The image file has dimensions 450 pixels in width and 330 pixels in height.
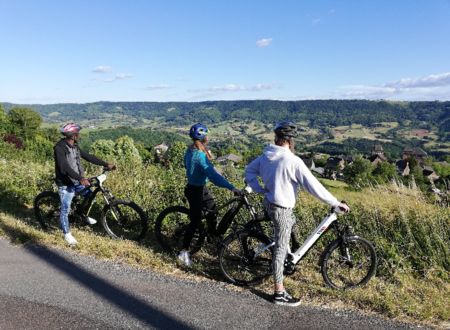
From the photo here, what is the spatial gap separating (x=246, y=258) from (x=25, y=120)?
83.2m

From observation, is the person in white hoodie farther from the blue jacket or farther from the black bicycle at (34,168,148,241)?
the black bicycle at (34,168,148,241)

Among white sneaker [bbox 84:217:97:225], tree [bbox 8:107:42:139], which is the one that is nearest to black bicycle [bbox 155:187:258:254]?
white sneaker [bbox 84:217:97:225]

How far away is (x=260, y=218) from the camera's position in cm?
511

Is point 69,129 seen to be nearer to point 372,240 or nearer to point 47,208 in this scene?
point 47,208

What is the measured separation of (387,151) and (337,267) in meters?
153

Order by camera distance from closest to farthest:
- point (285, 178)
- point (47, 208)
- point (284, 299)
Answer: point (285, 178) → point (284, 299) → point (47, 208)

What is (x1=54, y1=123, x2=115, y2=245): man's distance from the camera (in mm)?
6160

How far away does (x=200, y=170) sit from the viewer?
5.38 meters

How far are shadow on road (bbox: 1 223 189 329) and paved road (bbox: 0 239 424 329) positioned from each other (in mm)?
10

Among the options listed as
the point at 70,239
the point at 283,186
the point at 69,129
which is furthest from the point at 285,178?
the point at 70,239

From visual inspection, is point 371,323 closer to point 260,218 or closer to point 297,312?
point 297,312

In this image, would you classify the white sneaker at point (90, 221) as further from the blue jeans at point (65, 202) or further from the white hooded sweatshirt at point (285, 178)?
the white hooded sweatshirt at point (285, 178)

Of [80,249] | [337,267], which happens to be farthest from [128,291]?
[337,267]

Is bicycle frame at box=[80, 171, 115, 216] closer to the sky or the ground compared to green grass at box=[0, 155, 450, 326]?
closer to the sky
